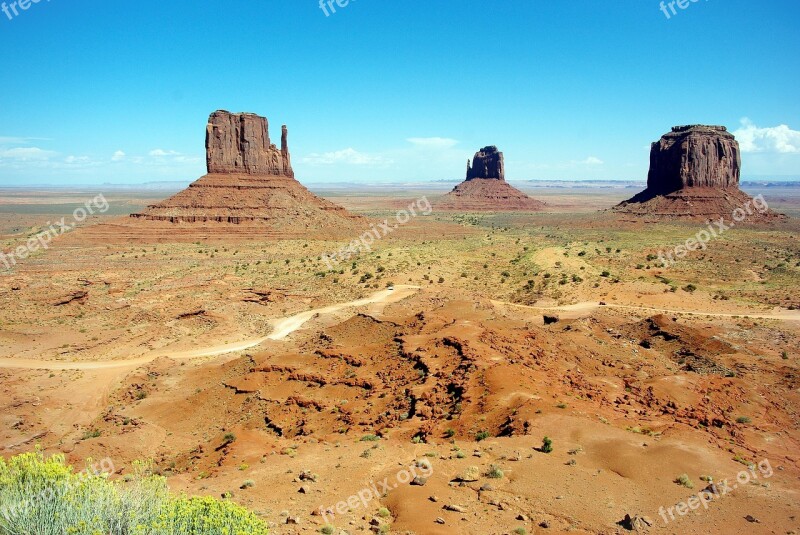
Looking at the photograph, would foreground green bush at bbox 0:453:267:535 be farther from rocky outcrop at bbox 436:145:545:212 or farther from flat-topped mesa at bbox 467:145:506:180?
flat-topped mesa at bbox 467:145:506:180

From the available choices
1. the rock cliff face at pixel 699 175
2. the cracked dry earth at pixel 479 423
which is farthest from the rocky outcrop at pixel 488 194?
the cracked dry earth at pixel 479 423

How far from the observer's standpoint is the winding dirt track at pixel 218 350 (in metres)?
30.0

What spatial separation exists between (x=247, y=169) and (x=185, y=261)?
Result: 35.7 m

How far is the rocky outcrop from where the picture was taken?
570ft

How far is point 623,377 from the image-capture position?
23.9 m

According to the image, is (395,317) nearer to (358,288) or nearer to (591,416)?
(358,288)

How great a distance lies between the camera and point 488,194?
181000mm

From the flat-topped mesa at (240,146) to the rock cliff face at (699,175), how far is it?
79826 mm

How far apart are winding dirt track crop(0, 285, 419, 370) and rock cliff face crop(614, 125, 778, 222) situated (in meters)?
88.1

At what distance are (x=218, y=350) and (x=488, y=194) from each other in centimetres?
15746

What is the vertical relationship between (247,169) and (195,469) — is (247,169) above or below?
above

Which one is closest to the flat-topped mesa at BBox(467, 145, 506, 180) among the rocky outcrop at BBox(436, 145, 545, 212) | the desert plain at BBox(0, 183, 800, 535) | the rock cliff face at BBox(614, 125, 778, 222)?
the rocky outcrop at BBox(436, 145, 545, 212)

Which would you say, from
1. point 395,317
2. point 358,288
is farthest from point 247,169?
point 395,317

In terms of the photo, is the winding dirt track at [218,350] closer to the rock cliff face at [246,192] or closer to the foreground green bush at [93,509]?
the foreground green bush at [93,509]
